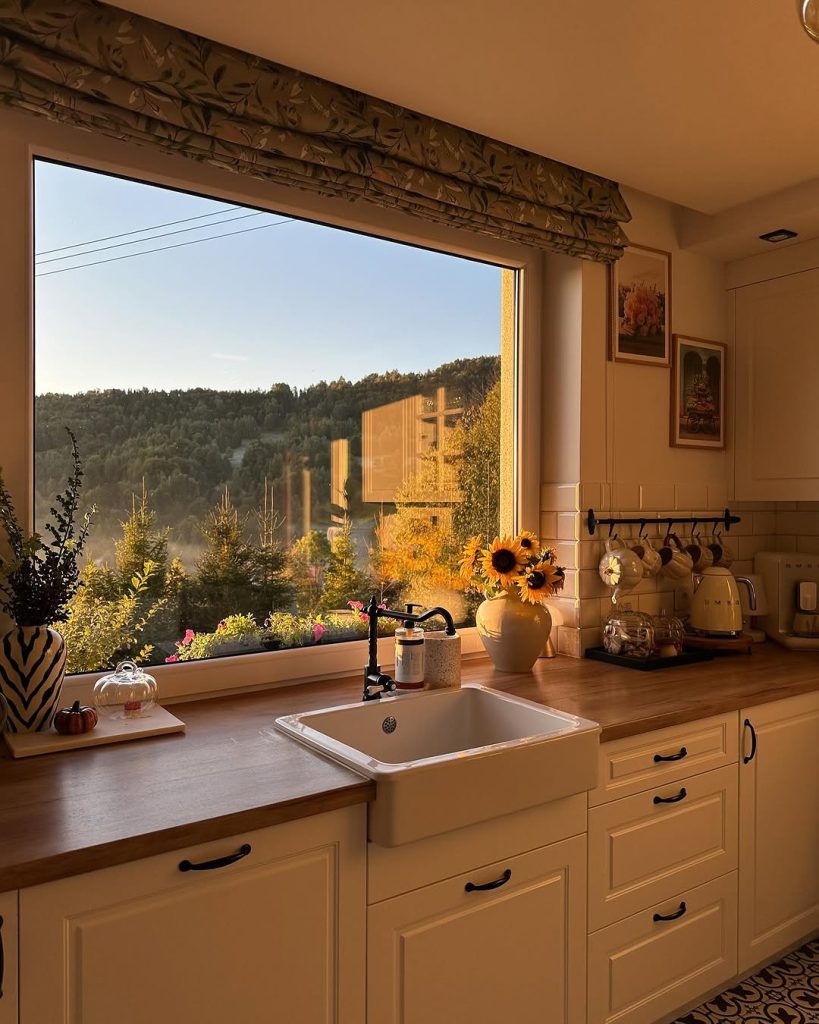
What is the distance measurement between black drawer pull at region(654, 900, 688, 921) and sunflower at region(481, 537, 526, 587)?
2.97 feet

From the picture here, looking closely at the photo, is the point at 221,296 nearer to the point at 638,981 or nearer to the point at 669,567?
the point at 669,567

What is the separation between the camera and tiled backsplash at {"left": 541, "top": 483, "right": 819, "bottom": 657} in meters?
2.50

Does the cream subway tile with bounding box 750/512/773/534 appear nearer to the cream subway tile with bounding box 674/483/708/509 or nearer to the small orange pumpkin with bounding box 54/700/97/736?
the cream subway tile with bounding box 674/483/708/509

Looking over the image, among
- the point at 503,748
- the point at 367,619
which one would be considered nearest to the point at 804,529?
the point at 367,619

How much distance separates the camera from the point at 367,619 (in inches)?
89.4

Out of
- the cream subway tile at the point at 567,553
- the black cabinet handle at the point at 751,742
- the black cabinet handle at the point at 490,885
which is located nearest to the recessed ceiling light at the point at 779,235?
the cream subway tile at the point at 567,553

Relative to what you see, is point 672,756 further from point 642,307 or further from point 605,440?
point 642,307

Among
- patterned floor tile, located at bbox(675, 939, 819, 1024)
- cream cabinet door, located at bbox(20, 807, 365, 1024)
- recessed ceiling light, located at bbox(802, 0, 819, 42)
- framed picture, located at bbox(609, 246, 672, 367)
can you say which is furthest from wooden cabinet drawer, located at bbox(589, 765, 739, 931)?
recessed ceiling light, located at bbox(802, 0, 819, 42)

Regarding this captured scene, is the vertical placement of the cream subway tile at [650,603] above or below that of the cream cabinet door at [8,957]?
above

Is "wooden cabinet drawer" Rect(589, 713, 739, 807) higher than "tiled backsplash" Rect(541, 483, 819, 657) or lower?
lower

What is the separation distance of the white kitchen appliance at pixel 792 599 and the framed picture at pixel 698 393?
1.57ft

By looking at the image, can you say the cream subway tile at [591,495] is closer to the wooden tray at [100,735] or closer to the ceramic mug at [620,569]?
the ceramic mug at [620,569]

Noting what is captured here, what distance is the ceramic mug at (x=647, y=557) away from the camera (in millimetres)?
2549

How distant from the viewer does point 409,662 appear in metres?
1.98
